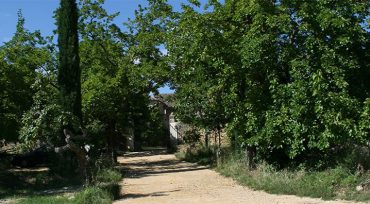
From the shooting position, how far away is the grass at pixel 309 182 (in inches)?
562

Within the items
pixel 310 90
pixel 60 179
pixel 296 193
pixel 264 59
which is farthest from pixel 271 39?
pixel 60 179

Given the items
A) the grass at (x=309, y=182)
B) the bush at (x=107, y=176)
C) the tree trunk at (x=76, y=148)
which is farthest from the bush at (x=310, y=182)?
the tree trunk at (x=76, y=148)

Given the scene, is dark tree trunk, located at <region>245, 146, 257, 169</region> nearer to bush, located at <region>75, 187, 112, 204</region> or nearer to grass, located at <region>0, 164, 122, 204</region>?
grass, located at <region>0, 164, 122, 204</region>

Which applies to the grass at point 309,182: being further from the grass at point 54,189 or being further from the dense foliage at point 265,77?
the grass at point 54,189

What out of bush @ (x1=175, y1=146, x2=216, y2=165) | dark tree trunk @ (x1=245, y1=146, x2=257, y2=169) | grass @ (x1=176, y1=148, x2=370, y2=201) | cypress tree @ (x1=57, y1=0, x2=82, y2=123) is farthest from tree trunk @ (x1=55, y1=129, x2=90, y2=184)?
bush @ (x1=175, y1=146, x2=216, y2=165)

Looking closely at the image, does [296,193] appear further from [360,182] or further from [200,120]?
[200,120]

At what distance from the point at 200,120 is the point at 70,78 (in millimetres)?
10909

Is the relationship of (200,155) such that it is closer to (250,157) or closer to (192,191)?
(250,157)

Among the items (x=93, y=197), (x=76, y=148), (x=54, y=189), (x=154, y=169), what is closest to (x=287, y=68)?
(x=76, y=148)

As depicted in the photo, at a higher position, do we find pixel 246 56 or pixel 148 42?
pixel 148 42

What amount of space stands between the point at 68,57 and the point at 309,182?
9914 mm

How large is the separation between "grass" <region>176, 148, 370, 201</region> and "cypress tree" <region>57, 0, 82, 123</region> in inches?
271

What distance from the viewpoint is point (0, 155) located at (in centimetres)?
2716

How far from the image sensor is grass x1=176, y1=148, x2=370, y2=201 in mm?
14281
